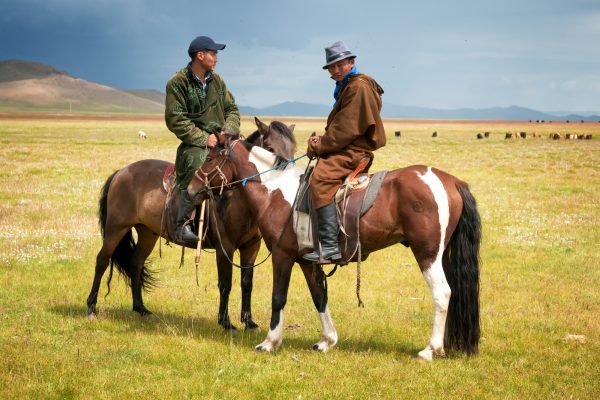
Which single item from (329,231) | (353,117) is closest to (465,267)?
(329,231)

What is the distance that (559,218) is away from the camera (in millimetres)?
18625

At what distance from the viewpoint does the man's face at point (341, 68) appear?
752 centimetres

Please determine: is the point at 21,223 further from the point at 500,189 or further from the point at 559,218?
the point at 500,189

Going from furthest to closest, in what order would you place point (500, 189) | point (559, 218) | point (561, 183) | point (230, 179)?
1. point (561, 183)
2. point (500, 189)
3. point (559, 218)
4. point (230, 179)

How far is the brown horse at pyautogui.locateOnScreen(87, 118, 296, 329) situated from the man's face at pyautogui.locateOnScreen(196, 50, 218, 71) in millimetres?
1176

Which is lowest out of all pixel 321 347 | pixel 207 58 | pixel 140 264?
pixel 321 347

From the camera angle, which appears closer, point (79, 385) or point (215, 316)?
point (79, 385)

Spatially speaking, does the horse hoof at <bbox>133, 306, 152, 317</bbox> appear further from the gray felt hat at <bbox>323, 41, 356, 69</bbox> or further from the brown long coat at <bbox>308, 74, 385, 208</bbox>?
the gray felt hat at <bbox>323, 41, 356, 69</bbox>

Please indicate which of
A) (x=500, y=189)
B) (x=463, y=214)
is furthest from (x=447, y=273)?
(x=500, y=189)

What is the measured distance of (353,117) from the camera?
741 centimetres

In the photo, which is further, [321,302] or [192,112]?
[192,112]

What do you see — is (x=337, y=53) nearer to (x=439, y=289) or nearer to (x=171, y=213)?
(x=439, y=289)

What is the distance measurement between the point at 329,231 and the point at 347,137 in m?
1.17

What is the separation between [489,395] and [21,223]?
1425cm
